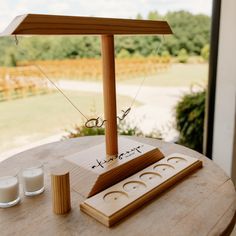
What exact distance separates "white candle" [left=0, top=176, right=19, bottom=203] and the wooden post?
38 centimetres

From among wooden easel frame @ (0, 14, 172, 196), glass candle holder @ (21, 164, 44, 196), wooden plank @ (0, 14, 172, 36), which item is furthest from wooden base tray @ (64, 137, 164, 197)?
wooden plank @ (0, 14, 172, 36)

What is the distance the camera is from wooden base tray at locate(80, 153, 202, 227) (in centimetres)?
83

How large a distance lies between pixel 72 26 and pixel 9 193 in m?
0.59

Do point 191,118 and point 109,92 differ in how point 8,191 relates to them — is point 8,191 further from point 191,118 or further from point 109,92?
point 191,118

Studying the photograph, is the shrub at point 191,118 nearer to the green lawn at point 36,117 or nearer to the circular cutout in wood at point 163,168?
the green lawn at point 36,117

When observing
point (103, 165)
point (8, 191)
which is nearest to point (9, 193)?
point (8, 191)

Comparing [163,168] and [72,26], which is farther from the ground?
[72,26]

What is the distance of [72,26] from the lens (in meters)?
0.87

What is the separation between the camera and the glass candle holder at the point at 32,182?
3.14 feet

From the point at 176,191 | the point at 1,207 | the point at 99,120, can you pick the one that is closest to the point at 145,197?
the point at 176,191

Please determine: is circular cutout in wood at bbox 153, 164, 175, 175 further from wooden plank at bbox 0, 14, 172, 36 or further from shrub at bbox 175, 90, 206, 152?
shrub at bbox 175, 90, 206, 152

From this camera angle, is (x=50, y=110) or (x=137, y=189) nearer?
(x=137, y=189)

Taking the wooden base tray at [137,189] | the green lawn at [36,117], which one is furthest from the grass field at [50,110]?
the wooden base tray at [137,189]

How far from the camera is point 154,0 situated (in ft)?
7.22
